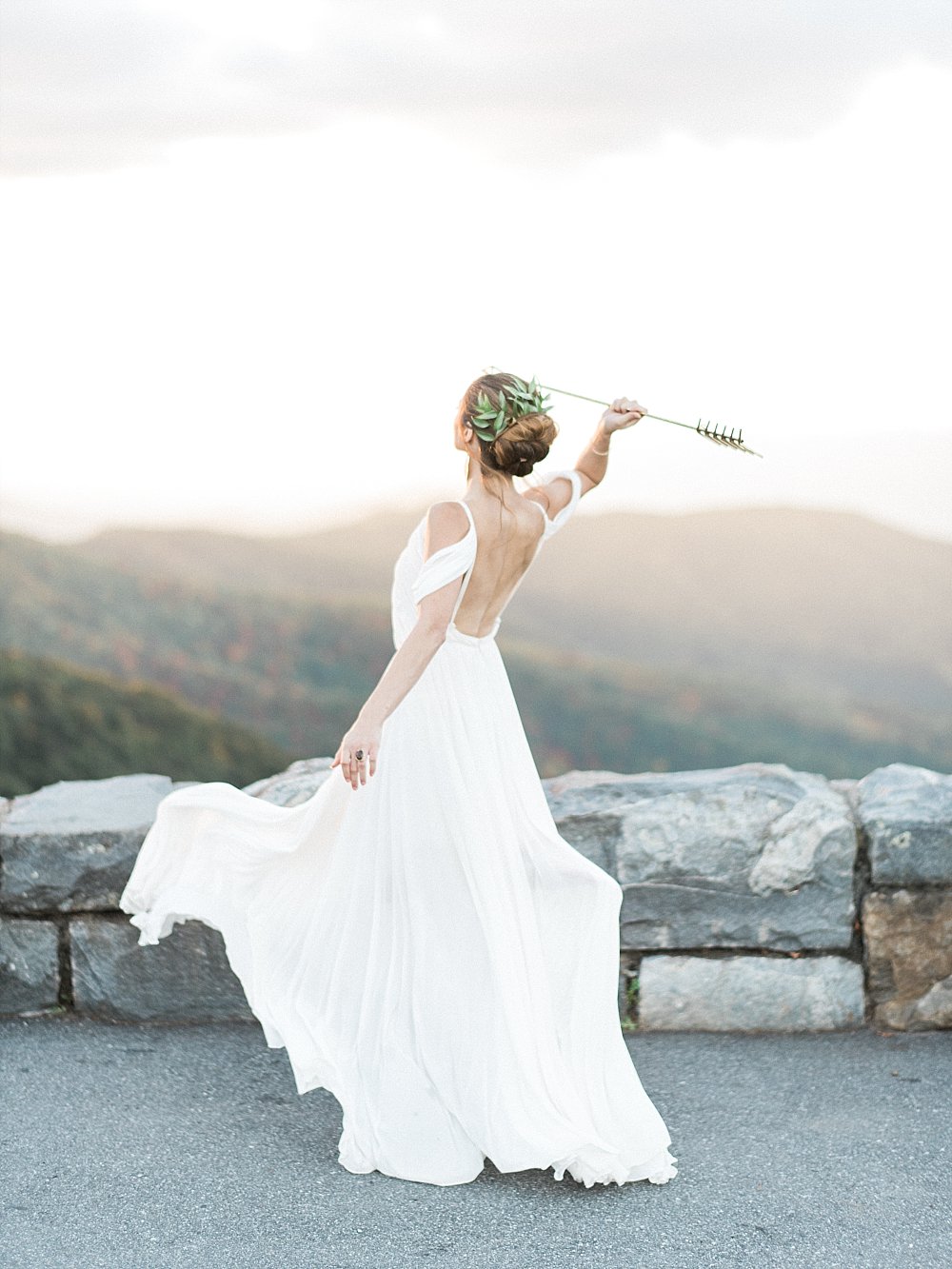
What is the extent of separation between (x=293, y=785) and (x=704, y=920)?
1.35 meters

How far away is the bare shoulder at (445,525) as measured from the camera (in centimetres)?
304

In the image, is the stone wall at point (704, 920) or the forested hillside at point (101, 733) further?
the forested hillside at point (101, 733)

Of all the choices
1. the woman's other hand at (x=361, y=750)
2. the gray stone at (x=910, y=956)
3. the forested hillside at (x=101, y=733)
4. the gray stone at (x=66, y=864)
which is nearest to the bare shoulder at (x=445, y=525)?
the woman's other hand at (x=361, y=750)

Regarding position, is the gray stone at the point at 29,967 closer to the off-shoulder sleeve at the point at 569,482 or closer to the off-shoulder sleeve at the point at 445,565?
the off-shoulder sleeve at the point at 445,565

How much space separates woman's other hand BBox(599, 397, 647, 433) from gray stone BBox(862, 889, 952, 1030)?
5.49ft

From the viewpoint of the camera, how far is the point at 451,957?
3.24 metres

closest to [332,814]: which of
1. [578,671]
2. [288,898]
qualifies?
[288,898]

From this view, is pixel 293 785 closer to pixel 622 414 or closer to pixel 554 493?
pixel 554 493

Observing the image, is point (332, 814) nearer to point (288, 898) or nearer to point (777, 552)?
→ point (288, 898)

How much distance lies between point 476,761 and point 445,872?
0.29 m

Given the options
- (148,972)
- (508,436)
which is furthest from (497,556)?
(148,972)

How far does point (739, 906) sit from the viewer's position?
406 cm

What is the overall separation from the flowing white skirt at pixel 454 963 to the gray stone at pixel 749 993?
0.93m

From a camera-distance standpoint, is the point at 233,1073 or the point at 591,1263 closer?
the point at 591,1263
